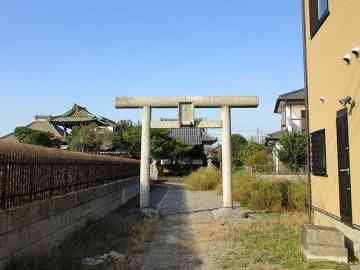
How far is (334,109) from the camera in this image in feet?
21.9

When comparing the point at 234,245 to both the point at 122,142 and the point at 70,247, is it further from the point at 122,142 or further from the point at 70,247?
the point at 122,142

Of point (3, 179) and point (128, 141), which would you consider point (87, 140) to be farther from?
point (3, 179)

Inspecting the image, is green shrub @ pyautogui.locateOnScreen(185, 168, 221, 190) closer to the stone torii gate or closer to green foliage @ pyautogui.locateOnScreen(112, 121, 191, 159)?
green foliage @ pyautogui.locateOnScreen(112, 121, 191, 159)

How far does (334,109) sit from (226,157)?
5.44 meters

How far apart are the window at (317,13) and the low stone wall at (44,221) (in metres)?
6.08

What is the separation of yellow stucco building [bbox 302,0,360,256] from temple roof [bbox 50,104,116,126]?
32287 millimetres

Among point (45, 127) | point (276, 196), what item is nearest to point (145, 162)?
point (276, 196)

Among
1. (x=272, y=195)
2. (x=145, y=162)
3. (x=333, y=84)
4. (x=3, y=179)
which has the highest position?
(x=333, y=84)

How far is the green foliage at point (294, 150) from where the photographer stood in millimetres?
24953

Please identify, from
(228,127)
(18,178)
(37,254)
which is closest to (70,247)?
(37,254)

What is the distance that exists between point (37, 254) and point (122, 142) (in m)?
27.7

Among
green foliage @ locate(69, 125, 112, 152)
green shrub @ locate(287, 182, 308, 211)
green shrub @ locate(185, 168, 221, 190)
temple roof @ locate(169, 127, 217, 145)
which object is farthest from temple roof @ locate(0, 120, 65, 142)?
green shrub @ locate(287, 182, 308, 211)

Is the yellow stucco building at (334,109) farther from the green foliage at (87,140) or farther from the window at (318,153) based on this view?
the green foliage at (87,140)

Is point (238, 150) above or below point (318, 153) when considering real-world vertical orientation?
above
